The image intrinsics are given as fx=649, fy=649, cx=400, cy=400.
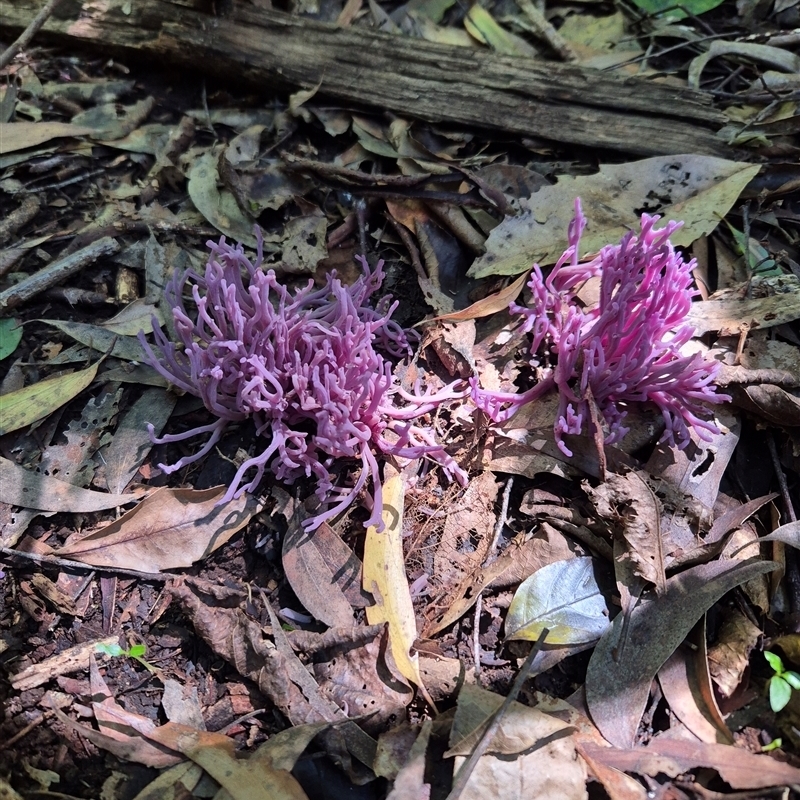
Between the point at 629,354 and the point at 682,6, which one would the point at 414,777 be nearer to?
the point at 629,354

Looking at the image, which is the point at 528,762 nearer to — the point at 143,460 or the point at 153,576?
the point at 153,576

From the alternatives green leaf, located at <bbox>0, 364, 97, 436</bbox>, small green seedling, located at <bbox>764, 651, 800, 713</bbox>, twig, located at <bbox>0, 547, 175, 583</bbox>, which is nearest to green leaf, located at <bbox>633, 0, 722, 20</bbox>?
small green seedling, located at <bbox>764, 651, 800, 713</bbox>

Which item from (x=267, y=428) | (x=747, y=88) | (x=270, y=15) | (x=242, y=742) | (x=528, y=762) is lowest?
(x=242, y=742)

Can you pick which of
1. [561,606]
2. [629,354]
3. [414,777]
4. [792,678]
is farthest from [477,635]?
[629,354]

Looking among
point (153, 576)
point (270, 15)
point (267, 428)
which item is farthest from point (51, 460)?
point (270, 15)

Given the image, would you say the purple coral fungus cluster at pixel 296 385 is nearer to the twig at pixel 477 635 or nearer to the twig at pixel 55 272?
Answer: the twig at pixel 477 635

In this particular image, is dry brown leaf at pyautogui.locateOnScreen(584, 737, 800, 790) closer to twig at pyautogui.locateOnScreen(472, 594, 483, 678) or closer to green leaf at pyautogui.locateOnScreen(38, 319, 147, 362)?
twig at pyautogui.locateOnScreen(472, 594, 483, 678)
